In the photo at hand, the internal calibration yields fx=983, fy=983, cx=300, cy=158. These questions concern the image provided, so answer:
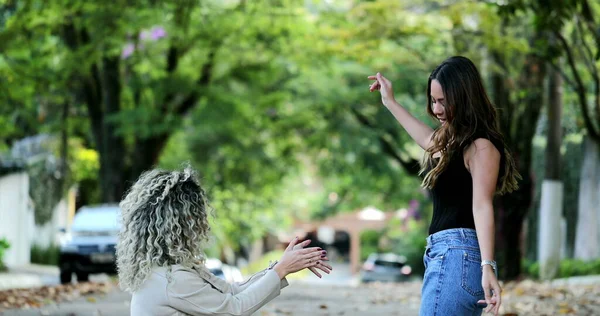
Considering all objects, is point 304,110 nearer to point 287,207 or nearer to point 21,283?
point 21,283

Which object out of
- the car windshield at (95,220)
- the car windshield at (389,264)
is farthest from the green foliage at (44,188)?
the car windshield at (95,220)

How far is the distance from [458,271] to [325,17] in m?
19.4

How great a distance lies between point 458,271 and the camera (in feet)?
12.2

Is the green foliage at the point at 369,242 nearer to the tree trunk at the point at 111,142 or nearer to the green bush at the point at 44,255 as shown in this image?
the green bush at the point at 44,255

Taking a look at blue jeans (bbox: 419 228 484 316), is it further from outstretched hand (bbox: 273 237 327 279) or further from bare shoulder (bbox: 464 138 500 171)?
outstretched hand (bbox: 273 237 327 279)

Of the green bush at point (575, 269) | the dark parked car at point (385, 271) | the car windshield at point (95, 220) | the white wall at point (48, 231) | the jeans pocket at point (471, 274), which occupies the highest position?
the jeans pocket at point (471, 274)

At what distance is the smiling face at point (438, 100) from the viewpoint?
12.7ft

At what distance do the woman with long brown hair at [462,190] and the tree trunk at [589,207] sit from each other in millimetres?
20574

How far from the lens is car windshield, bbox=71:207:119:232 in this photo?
19.7 meters

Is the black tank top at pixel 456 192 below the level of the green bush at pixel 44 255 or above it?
above

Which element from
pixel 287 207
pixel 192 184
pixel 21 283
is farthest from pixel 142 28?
pixel 287 207

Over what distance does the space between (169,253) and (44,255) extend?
32427 millimetres

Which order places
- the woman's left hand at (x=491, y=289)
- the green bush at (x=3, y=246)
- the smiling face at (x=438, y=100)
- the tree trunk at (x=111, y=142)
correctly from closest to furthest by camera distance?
the woman's left hand at (x=491, y=289)
the smiling face at (x=438, y=100)
the green bush at (x=3, y=246)
the tree trunk at (x=111, y=142)

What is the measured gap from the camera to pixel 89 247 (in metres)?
19.3
